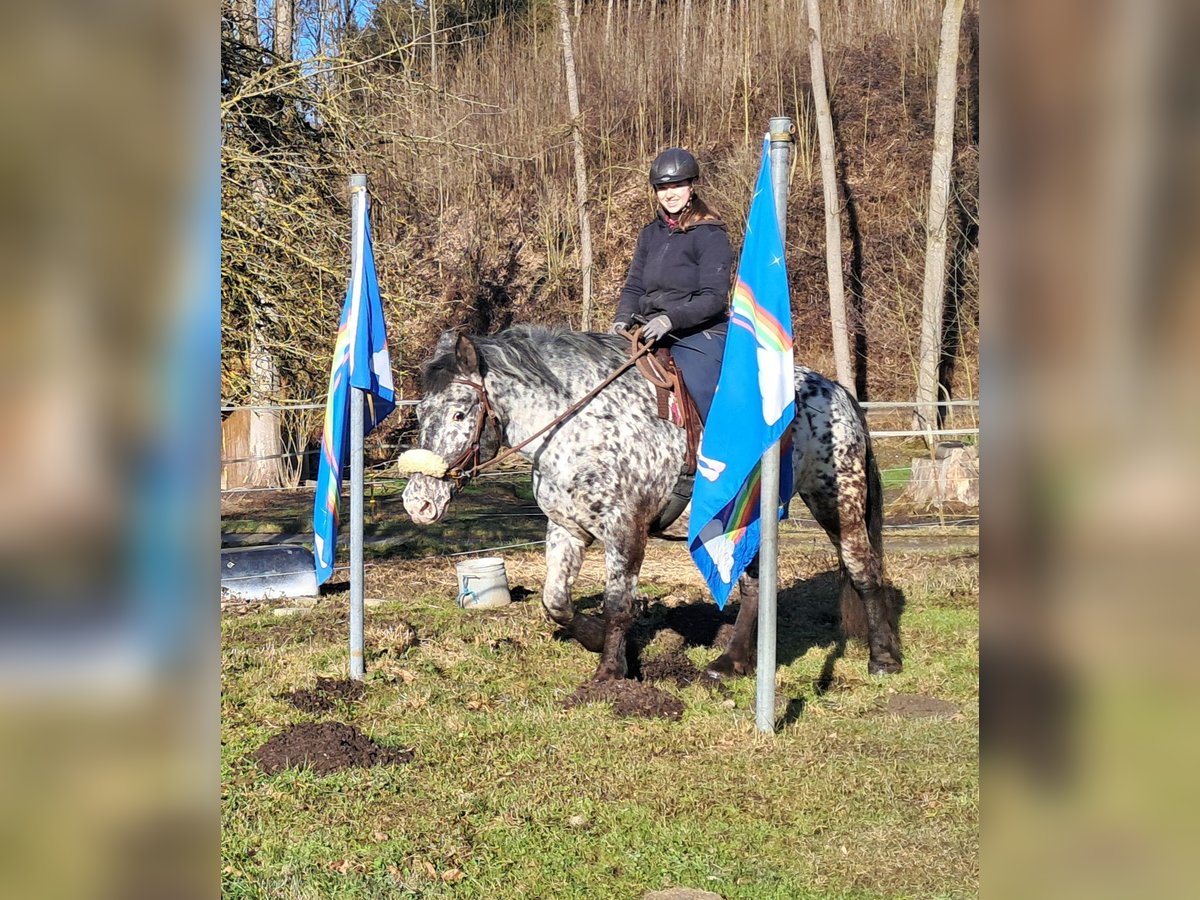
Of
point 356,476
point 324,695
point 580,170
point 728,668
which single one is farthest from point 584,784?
point 580,170

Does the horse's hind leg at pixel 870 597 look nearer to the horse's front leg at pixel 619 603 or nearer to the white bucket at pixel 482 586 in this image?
the horse's front leg at pixel 619 603

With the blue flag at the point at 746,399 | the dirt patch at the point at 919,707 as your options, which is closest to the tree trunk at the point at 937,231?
the dirt patch at the point at 919,707

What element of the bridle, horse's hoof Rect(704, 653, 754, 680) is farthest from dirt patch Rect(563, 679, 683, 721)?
the bridle

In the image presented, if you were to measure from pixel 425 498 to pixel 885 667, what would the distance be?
9.07ft

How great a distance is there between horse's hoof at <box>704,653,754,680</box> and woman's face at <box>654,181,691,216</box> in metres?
2.50

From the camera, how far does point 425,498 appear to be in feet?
17.1

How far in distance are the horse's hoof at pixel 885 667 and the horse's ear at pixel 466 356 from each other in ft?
9.14

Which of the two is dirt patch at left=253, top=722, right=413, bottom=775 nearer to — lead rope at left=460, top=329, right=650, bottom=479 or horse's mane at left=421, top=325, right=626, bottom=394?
lead rope at left=460, top=329, right=650, bottom=479

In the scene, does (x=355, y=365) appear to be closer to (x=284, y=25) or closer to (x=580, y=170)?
(x=284, y=25)

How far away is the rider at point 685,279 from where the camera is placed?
5406 millimetres

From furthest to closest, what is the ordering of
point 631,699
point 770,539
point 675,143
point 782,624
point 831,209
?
point 675,143, point 831,209, point 782,624, point 631,699, point 770,539

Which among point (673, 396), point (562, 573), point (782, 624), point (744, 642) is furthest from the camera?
point (782, 624)
